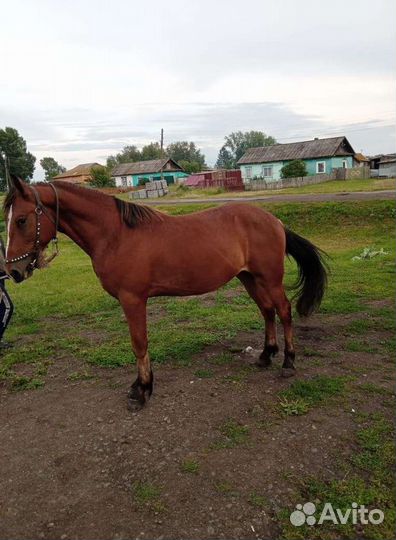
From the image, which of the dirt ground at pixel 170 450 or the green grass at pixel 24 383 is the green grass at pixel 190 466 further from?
the green grass at pixel 24 383

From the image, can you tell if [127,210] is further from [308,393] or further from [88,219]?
[308,393]

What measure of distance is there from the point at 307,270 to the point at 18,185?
3.43 m

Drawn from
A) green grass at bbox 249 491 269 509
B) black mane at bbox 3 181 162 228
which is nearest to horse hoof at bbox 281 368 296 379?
green grass at bbox 249 491 269 509

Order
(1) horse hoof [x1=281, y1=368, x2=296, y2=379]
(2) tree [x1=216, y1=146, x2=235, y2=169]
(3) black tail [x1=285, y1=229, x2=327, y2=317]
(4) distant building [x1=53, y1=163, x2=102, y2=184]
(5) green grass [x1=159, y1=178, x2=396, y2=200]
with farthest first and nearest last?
1. (2) tree [x1=216, y1=146, x2=235, y2=169]
2. (4) distant building [x1=53, y1=163, x2=102, y2=184]
3. (5) green grass [x1=159, y1=178, x2=396, y2=200]
4. (3) black tail [x1=285, y1=229, x2=327, y2=317]
5. (1) horse hoof [x1=281, y1=368, x2=296, y2=379]

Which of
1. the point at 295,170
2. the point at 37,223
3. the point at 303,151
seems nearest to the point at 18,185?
the point at 37,223

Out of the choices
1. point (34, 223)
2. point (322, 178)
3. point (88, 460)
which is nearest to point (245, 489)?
point (88, 460)

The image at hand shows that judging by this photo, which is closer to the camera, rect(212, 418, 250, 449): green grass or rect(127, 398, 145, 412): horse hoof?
rect(212, 418, 250, 449): green grass

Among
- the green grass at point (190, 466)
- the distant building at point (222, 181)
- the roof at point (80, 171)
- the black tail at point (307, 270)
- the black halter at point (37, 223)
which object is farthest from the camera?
→ the roof at point (80, 171)

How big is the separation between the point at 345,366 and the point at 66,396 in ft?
10.5

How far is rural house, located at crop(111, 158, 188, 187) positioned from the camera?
57.2 m

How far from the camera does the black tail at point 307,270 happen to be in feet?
15.5

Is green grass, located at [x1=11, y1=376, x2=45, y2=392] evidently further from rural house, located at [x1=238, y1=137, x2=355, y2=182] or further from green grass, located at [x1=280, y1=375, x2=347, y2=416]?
rural house, located at [x1=238, y1=137, x2=355, y2=182]

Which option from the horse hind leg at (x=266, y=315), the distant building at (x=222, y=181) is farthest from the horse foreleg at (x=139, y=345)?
the distant building at (x=222, y=181)

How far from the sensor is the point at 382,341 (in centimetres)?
498
